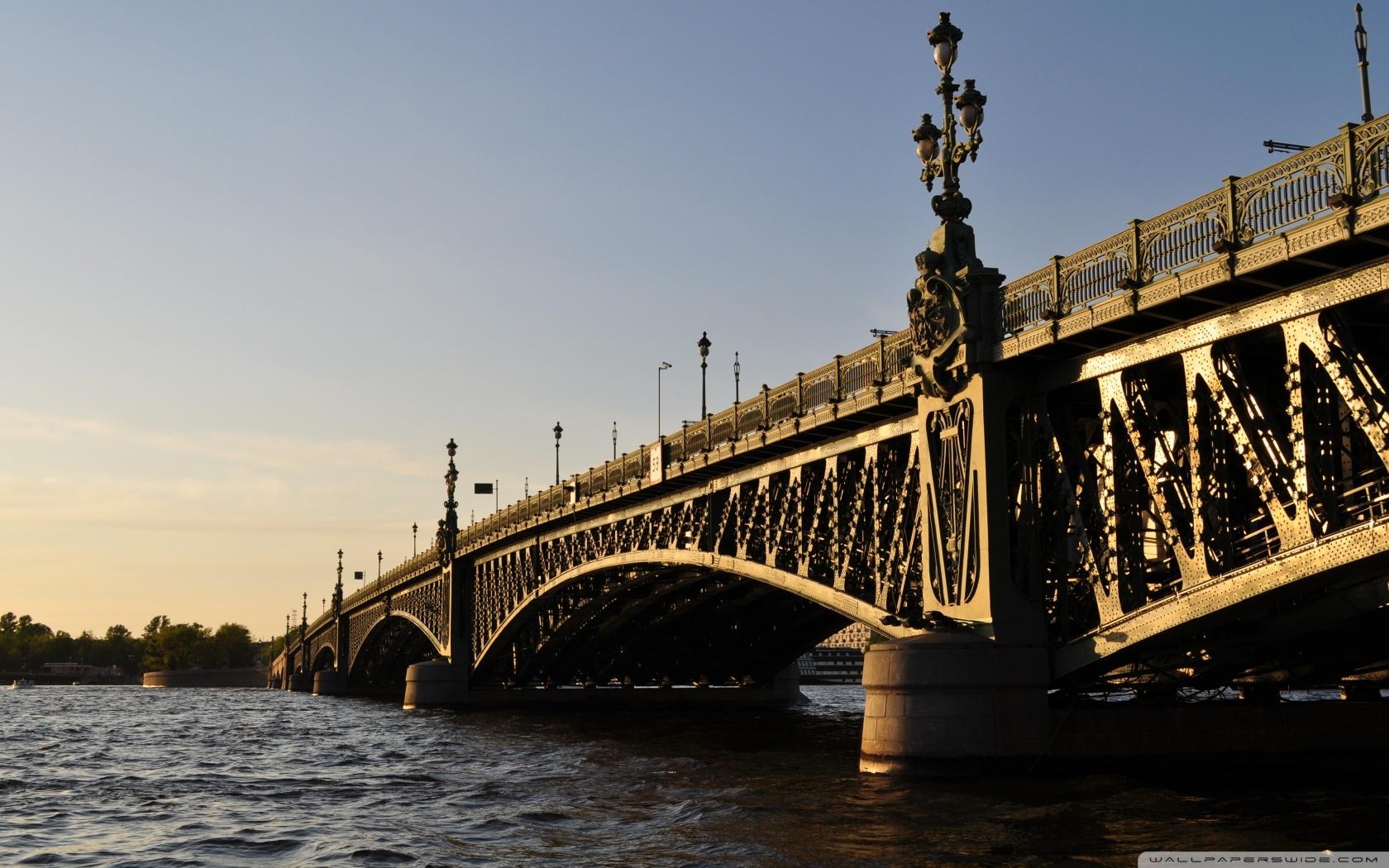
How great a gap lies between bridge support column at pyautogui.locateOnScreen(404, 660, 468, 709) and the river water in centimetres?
3330

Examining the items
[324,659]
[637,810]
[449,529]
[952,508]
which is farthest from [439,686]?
[324,659]

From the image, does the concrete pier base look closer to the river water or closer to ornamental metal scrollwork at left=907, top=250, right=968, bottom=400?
the river water

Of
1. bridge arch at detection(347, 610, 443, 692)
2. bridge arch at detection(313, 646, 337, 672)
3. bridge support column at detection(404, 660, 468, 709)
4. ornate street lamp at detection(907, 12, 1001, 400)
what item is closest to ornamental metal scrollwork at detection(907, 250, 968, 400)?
ornate street lamp at detection(907, 12, 1001, 400)

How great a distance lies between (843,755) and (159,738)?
1191 inches

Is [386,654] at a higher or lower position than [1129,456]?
lower

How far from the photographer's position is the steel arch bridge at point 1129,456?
21.7 metres

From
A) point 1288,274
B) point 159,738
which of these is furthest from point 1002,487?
point 159,738

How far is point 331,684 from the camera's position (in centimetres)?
12850

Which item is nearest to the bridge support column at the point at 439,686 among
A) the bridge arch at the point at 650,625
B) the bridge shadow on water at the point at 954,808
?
the bridge arch at the point at 650,625

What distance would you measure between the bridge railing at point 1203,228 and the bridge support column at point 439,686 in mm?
53587

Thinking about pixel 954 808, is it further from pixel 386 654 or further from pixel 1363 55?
pixel 386 654

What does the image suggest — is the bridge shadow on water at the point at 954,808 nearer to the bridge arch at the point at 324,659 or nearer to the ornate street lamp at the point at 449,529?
the ornate street lamp at the point at 449,529

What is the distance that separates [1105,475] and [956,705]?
16.7 feet

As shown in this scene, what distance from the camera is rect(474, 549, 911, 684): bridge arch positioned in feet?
182
